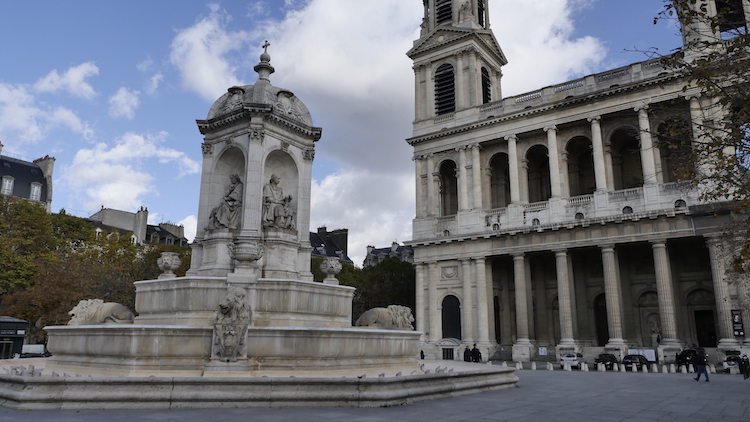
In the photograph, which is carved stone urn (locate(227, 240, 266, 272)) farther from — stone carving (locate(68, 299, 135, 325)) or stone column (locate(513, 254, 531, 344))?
stone column (locate(513, 254, 531, 344))

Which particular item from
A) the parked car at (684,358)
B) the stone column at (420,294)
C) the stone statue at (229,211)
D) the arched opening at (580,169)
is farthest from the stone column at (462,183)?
the stone statue at (229,211)

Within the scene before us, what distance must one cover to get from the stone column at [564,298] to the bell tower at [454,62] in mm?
15038

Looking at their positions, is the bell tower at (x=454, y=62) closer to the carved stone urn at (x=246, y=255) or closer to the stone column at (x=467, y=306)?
the stone column at (x=467, y=306)

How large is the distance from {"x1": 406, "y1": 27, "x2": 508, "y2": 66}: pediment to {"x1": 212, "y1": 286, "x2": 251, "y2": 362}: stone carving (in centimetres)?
4075

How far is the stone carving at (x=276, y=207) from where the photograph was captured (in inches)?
587

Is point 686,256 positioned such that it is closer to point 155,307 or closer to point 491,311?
point 491,311

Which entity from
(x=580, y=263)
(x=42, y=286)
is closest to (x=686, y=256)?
(x=580, y=263)

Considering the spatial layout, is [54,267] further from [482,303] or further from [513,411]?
[513,411]

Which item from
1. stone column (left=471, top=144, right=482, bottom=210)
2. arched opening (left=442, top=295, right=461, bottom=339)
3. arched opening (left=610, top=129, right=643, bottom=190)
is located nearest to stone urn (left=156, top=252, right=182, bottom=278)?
arched opening (left=442, top=295, right=461, bottom=339)

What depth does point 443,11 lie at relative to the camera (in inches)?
1987

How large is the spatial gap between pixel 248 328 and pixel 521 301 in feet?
104

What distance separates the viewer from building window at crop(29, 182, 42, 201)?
58431mm

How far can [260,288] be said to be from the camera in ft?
41.6

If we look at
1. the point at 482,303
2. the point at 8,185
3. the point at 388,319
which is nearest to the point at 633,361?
the point at 482,303
